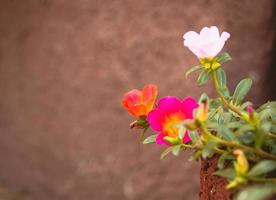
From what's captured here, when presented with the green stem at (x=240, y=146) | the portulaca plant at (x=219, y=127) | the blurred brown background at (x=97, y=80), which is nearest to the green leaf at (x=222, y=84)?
the portulaca plant at (x=219, y=127)

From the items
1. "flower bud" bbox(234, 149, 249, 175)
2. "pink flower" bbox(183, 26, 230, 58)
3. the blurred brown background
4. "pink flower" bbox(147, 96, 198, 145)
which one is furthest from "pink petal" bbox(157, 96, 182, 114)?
the blurred brown background

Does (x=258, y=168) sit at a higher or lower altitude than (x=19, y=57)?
lower

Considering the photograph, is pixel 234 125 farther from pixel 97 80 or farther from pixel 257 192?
pixel 97 80

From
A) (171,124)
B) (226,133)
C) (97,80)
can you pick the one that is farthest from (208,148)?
(97,80)

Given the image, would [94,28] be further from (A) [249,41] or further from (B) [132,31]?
(A) [249,41]

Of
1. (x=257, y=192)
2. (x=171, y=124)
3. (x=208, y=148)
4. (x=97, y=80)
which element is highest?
(x=97, y=80)

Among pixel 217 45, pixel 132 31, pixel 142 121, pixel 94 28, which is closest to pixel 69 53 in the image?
pixel 94 28

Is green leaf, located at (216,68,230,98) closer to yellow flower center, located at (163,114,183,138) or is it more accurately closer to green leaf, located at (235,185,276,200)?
yellow flower center, located at (163,114,183,138)
